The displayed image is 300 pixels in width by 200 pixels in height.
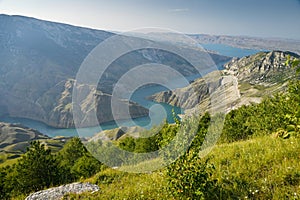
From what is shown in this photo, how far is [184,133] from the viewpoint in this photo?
612 centimetres

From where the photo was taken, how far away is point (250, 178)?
6.02 meters

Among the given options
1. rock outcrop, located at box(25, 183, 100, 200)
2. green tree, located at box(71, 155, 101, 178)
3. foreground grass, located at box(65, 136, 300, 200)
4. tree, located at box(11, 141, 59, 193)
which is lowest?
green tree, located at box(71, 155, 101, 178)

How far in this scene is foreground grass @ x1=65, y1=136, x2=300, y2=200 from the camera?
5.30 meters

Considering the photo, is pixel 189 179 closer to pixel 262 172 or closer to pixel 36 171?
pixel 262 172

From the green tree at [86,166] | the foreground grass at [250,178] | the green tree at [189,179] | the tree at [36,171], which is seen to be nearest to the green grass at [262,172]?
the foreground grass at [250,178]

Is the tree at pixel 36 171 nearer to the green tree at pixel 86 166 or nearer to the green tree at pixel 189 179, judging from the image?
the green tree at pixel 86 166

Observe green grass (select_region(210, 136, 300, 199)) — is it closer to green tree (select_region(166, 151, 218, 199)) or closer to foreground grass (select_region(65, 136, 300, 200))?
foreground grass (select_region(65, 136, 300, 200))

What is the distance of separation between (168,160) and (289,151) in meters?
3.69

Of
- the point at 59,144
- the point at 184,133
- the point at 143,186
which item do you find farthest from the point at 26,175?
the point at 59,144

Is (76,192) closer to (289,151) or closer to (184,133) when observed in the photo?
(184,133)

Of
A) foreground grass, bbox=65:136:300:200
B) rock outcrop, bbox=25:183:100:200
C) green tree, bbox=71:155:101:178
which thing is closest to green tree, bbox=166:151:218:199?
foreground grass, bbox=65:136:300:200

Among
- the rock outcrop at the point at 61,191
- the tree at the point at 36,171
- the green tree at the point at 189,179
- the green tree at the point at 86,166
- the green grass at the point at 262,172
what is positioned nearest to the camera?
the green grass at the point at 262,172

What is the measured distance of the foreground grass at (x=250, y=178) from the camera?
5.30 metres

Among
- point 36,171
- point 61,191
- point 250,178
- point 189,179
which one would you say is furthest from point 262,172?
point 36,171
